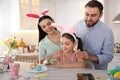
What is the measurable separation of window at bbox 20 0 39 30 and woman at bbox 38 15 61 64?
256 centimetres

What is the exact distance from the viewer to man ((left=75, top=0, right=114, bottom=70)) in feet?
7.13

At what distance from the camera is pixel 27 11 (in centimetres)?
493

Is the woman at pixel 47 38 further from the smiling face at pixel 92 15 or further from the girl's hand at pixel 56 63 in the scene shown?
the smiling face at pixel 92 15

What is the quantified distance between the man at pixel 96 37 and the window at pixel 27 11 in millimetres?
2747

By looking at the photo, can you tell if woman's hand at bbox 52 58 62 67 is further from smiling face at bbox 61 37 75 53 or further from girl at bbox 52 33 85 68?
smiling face at bbox 61 37 75 53

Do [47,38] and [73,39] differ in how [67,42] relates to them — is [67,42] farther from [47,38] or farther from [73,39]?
[47,38]

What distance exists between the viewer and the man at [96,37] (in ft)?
7.13

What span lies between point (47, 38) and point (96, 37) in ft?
1.65

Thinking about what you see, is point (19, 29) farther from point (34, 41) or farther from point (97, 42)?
point (97, 42)

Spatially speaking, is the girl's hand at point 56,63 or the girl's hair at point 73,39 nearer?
the girl's hand at point 56,63

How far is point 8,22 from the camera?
16.0 ft

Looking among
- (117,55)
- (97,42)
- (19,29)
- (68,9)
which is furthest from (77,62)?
(68,9)

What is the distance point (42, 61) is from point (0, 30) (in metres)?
2.61

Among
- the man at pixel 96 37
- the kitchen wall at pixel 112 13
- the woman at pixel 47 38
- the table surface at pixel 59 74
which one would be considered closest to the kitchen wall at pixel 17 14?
the kitchen wall at pixel 112 13
